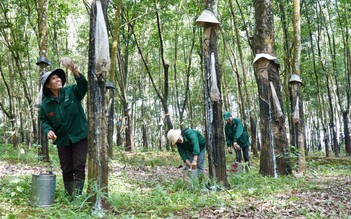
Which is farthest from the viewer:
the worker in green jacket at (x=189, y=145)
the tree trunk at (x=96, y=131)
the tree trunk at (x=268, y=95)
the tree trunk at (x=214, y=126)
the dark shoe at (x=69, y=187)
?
the tree trunk at (x=268, y=95)

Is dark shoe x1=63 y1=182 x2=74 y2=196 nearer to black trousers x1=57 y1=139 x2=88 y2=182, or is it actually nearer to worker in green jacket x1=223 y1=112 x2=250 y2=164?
black trousers x1=57 y1=139 x2=88 y2=182

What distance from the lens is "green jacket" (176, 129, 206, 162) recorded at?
6777mm

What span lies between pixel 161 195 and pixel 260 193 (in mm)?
1654

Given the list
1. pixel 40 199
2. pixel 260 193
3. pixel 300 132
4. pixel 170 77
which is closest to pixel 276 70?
pixel 300 132

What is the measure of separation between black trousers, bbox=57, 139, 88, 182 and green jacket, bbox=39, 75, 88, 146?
101 millimetres

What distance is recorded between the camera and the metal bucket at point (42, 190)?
4559 millimetres

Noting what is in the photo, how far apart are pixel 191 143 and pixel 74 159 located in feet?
9.15

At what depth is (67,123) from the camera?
4871 millimetres

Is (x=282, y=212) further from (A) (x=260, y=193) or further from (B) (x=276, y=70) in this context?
(B) (x=276, y=70)

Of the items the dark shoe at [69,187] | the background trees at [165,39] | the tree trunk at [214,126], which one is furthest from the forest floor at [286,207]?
the background trees at [165,39]

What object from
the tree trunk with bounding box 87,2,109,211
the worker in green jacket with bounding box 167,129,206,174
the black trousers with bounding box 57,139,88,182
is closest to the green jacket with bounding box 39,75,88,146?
the black trousers with bounding box 57,139,88,182

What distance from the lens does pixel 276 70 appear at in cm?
815

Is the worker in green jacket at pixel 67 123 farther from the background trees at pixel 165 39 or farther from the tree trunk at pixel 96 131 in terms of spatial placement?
the background trees at pixel 165 39

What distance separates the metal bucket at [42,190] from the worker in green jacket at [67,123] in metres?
0.35
